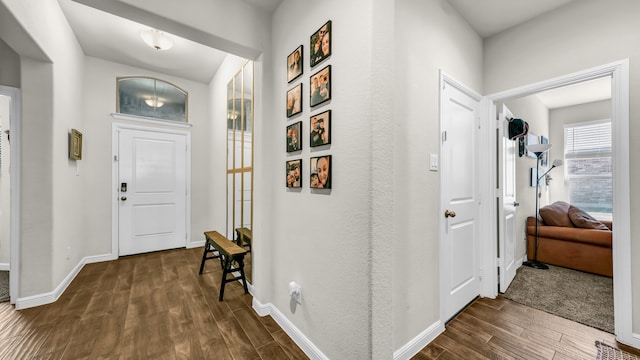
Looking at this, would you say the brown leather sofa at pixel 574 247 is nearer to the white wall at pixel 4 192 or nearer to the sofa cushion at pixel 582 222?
the sofa cushion at pixel 582 222

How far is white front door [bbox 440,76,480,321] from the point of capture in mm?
1929

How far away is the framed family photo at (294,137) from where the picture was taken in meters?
1.76

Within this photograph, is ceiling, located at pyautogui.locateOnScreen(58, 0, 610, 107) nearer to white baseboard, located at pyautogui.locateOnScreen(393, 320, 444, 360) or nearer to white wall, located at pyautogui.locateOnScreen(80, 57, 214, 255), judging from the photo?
white wall, located at pyautogui.locateOnScreen(80, 57, 214, 255)

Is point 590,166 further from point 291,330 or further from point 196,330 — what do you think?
point 196,330

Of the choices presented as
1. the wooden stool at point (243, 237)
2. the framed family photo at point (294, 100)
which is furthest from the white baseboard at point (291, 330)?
the framed family photo at point (294, 100)

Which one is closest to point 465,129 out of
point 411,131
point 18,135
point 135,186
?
point 411,131

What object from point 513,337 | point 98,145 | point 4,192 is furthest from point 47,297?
point 513,337

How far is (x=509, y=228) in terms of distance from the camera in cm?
269

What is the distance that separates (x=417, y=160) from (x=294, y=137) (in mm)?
913

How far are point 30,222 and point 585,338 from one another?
4.79m

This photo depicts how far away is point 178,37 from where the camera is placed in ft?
9.59

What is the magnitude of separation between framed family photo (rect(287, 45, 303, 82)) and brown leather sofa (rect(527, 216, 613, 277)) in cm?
397

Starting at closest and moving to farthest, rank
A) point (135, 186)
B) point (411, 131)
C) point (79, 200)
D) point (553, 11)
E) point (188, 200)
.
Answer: point (411, 131)
point (553, 11)
point (79, 200)
point (135, 186)
point (188, 200)

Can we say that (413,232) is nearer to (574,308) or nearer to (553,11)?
(574,308)
